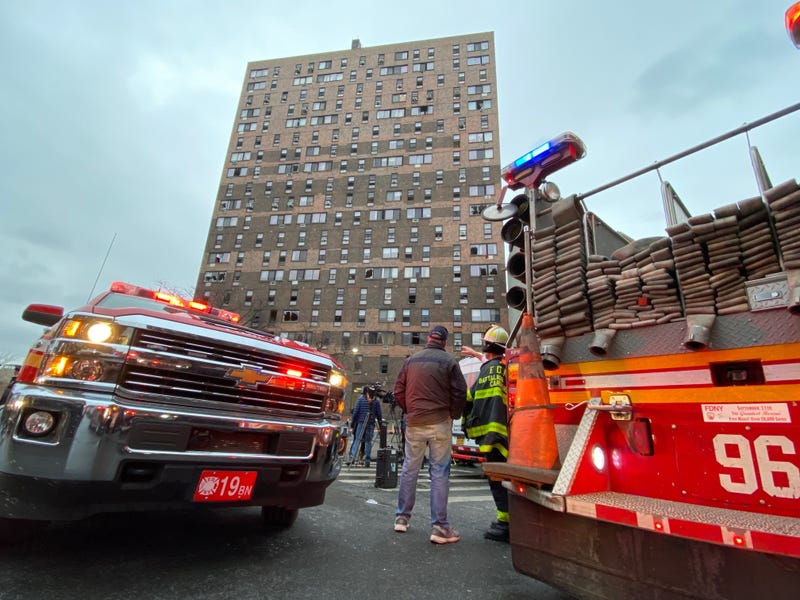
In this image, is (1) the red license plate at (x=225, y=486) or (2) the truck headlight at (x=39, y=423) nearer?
(2) the truck headlight at (x=39, y=423)

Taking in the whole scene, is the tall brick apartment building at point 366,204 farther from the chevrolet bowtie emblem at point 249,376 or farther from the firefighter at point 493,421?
the chevrolet bowtie emblem at point 249,376

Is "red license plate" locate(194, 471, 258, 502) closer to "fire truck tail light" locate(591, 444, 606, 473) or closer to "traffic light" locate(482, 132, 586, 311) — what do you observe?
"fire truck tail light" locate(591, 444, 606, 473)

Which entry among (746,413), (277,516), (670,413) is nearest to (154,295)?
(277,516)

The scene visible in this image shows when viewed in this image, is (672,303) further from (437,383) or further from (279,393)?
(279,393)

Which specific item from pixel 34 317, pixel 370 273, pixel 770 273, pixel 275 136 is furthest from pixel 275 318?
pixel 770 273

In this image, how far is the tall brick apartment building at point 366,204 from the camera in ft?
149

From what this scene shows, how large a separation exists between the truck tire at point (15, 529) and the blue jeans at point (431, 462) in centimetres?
262

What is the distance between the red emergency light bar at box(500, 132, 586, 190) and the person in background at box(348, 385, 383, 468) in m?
7.07

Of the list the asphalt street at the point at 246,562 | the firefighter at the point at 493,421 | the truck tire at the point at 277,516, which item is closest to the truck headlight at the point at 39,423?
the asphalt street at the point at 246,562

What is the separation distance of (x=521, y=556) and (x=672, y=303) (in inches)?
63.7

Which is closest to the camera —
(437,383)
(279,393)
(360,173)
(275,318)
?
(279,393)

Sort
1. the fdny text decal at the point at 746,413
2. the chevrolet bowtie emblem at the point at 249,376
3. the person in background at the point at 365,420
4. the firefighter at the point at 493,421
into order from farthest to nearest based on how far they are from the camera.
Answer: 1. the person in background at the point at 365,420
2. the firefighter at the point at 493,421
3. the chevrolet bowtie emblem at the point at 249,376
4. the fdny text decal at the point at 746,413

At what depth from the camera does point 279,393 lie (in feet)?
9.66

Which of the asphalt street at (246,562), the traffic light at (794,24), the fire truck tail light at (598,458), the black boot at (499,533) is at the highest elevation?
the traffic light at (794,24)
